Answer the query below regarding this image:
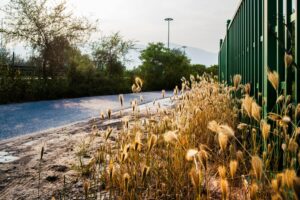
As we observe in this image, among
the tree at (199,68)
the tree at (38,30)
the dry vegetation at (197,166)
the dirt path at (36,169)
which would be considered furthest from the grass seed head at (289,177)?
the tree at (199,68)

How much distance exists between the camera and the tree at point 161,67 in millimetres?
25344

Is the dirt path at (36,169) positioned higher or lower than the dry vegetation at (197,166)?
lower

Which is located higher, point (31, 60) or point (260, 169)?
point (31, 60)

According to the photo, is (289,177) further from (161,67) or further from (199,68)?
(199,68)

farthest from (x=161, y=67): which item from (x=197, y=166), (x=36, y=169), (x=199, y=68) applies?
(x=197, y=166)

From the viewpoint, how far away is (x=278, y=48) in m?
2.33

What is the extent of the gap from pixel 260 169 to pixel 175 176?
1081 mm

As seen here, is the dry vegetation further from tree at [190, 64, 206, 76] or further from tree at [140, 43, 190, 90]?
tree at [190, 64, 206, 76]

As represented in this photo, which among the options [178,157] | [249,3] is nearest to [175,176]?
[178,157]

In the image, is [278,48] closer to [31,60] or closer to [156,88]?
[31,60]

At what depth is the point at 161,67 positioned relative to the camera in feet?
88.1

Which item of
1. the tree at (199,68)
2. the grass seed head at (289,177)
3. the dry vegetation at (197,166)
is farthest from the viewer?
the tree at (199,68)

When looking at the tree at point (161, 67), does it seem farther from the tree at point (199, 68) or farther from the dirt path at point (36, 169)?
the dirt path at point (36, 169)

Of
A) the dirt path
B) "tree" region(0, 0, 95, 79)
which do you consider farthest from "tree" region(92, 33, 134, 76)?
the dirt path
